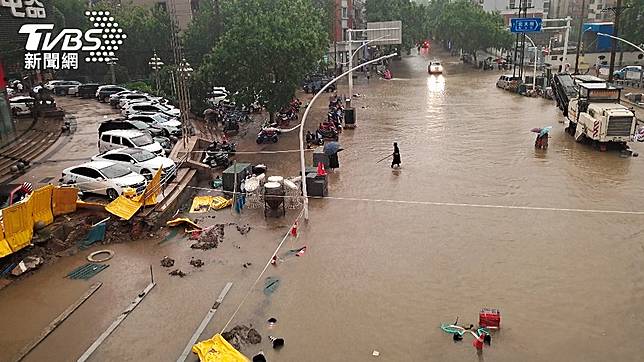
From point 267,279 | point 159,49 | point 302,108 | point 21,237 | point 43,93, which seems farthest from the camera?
point 159,49

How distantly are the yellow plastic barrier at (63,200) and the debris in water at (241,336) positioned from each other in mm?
9135

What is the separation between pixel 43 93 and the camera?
121 feet

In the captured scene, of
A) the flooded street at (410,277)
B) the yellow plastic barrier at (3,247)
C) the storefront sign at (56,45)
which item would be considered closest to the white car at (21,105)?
the storefront sign at (56,45)

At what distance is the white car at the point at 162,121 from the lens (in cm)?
3017

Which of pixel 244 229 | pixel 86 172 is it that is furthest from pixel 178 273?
pixel 86 172

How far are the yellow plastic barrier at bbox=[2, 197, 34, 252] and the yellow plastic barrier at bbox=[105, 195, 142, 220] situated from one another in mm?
2247

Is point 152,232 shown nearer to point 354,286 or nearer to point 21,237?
point 21,237

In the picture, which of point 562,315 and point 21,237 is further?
point 21,237

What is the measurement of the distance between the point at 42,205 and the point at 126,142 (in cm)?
856

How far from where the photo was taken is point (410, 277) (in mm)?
13516

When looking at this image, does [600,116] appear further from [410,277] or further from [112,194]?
[112,194]

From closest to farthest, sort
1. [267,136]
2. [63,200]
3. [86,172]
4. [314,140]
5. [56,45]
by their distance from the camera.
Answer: [63,200] → [86,172] → [314,140] → [267,136] → [56,45]

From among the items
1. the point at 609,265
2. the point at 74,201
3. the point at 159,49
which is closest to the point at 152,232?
the point at 74,201

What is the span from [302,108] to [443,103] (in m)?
11.5
